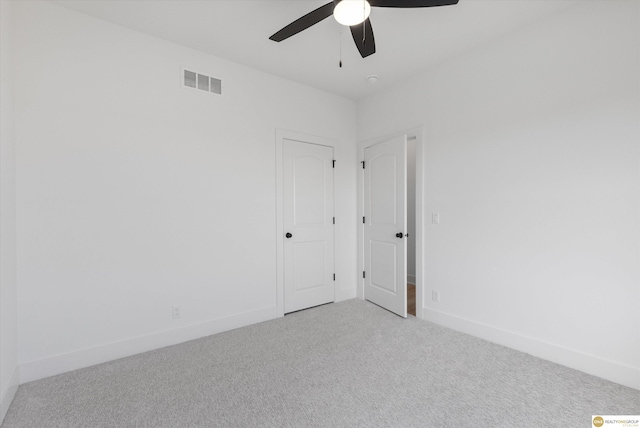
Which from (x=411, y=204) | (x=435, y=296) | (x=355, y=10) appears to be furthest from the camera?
(x=411, y=204)

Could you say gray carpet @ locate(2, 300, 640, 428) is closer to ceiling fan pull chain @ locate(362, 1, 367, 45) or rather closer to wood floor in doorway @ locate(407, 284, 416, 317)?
wood floor in doorway @ locate(407, 284, 416, 317)

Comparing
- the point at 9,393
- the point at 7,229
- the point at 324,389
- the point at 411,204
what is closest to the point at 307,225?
the point at 324,389

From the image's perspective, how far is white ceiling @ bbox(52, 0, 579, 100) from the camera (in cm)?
216

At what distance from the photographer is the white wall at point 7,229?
175cm

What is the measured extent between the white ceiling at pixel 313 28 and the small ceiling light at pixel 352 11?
70 centimetres

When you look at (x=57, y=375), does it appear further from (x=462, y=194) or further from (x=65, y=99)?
(x=462, y=194)

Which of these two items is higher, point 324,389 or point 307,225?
point 307,225

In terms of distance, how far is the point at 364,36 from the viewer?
1.83 meters

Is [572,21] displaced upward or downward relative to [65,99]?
upward

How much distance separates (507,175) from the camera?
8.31 feet

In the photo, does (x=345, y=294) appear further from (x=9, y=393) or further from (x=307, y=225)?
(x=9, y=393)

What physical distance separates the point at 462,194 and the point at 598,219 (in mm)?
1028

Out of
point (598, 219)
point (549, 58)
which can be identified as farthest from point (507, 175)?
point (549, 58)

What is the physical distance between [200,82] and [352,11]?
1.90 metres
